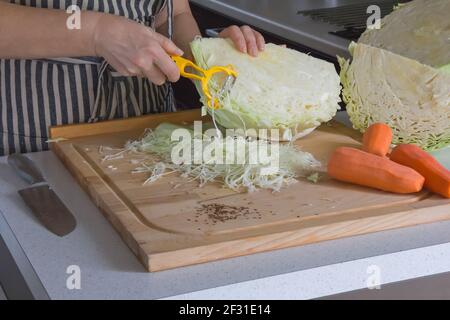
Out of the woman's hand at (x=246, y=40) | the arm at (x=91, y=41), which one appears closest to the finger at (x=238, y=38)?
the woman's hand at (x=246, y=40)

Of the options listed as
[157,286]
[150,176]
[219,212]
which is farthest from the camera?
[150,176]

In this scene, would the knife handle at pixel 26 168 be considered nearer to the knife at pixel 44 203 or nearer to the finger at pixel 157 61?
the knife at pixel 44 203

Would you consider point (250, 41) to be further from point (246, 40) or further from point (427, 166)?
point (427, 166)

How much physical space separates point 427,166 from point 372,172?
0.10 meters

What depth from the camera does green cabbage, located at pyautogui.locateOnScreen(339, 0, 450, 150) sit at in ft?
5.02

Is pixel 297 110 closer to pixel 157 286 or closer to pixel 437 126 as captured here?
pixel 437 126

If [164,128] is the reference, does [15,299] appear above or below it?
below

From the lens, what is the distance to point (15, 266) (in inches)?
45.4

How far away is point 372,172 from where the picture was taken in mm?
1357

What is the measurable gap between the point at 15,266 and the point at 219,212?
1.12ft

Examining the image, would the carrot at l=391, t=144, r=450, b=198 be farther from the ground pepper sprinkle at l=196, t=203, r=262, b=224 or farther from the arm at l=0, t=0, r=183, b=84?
the arm at l=0, t=0, r=183, b=84

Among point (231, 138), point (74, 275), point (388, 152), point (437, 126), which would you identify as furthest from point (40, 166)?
point (437, 126)

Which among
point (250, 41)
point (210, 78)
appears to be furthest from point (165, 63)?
point (250, 41)

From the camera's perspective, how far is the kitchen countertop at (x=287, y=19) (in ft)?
7.95
